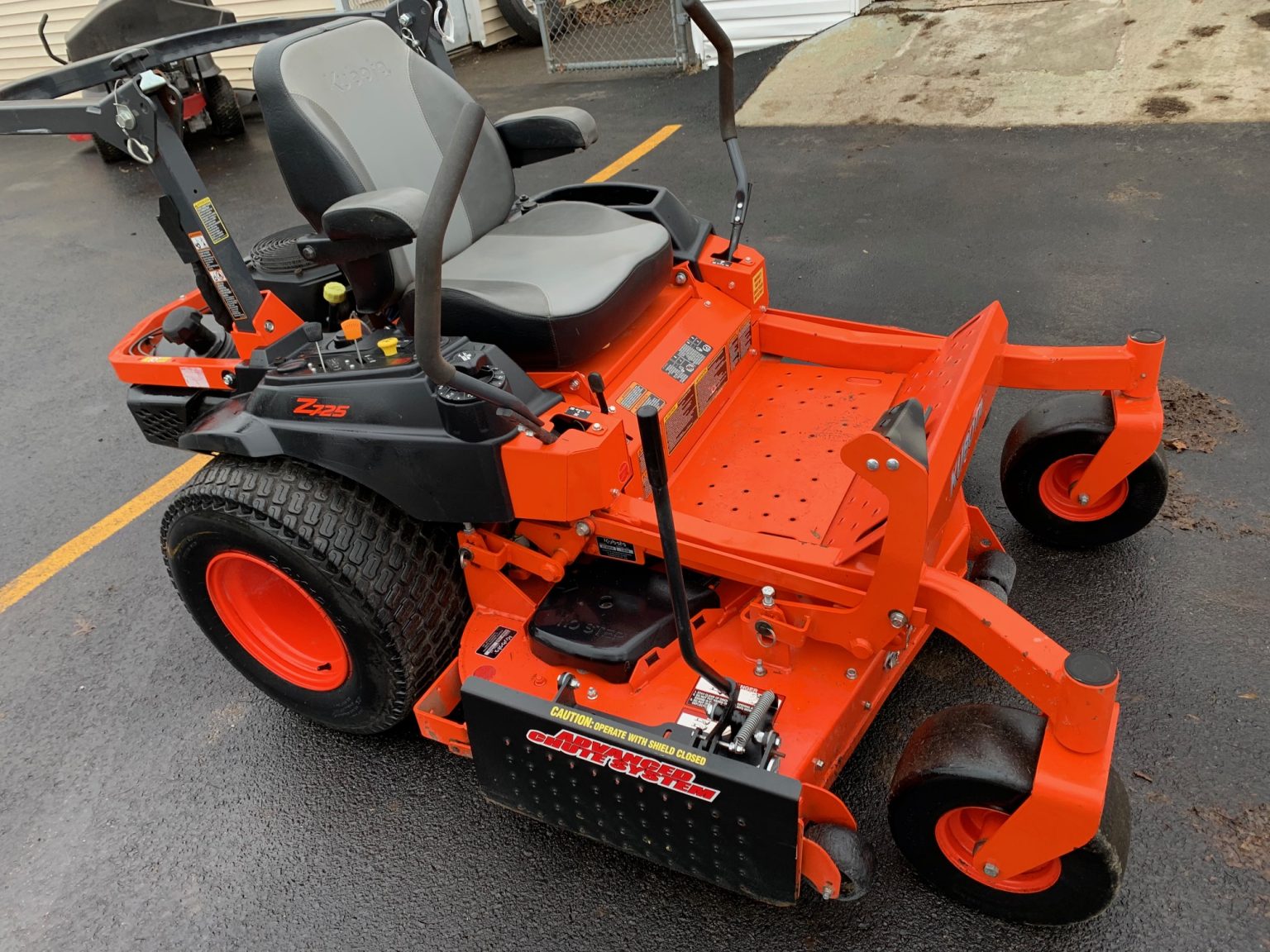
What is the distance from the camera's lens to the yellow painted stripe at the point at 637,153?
633 centimetres

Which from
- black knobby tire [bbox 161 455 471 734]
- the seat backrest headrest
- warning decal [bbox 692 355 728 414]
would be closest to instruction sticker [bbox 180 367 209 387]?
black knobby tire [bbox 161 455 471 734]

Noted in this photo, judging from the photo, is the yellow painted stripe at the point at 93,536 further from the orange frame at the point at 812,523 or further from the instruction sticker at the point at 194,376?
the orange frame at the point at 812,523

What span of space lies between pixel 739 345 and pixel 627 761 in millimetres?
1455

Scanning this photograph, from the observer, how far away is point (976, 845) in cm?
202

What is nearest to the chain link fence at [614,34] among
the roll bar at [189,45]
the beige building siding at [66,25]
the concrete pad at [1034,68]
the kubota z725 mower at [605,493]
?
the beige building siding at [66,25]

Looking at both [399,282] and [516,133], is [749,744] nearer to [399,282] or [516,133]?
[399,282]

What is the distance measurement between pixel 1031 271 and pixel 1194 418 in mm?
1352

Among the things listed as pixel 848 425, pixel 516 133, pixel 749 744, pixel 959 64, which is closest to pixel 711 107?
pixel 959 64

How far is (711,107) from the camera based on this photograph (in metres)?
7.23

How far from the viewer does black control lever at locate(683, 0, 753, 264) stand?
263 centimetres

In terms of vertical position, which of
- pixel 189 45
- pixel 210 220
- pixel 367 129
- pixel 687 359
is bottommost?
pixel 687 359

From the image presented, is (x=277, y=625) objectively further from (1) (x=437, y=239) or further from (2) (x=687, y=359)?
(1) (x=437, y=239)

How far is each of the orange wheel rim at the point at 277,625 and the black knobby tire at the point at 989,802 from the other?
1.51 meters

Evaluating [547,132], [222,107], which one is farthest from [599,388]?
[222,107]
